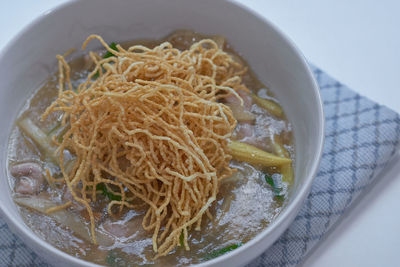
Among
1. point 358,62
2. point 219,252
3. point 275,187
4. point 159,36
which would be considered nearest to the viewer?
point 219,252

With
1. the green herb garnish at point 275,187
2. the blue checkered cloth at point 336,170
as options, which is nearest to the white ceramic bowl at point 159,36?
the green herb garnish at point 275,187

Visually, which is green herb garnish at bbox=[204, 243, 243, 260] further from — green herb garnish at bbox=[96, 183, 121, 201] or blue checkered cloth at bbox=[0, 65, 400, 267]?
green herb garnish at bbox=[96, 183, 121, 201]

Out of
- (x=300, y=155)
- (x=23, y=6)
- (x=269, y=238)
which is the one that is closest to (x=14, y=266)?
(x=269, y=238)

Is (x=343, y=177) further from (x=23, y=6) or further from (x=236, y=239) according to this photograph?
(x=23, y=6)

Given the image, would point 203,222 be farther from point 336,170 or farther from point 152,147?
point 336,170

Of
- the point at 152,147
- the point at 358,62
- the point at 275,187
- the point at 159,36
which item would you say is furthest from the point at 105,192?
the point at 358,62

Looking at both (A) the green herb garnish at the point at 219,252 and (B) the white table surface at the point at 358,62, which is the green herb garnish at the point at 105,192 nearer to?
(A) the green herb garnish at the point at 219,252
